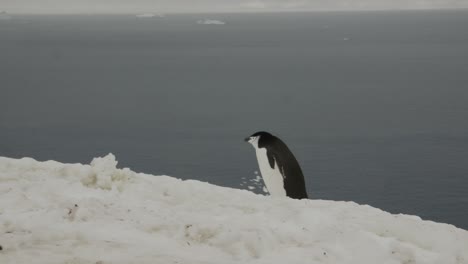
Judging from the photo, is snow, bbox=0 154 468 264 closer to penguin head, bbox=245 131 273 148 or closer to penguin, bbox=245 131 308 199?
penguin, bbox=245 131 308 199

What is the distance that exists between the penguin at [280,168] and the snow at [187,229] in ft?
23.9

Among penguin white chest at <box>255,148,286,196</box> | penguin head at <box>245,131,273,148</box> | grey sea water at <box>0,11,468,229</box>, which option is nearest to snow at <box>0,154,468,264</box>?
penguin white chest at <box>255,148,286,196</box>

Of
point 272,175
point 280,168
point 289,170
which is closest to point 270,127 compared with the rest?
point 272,175

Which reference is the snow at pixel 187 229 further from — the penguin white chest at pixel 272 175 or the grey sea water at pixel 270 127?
the grey sea water at pixel 270 127

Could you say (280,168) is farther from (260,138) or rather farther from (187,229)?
(187,229)

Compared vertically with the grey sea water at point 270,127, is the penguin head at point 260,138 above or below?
above

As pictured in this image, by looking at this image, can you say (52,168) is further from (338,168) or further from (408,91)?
(408,91)

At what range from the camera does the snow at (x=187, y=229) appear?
7.09 m

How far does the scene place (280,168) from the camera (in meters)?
18.5

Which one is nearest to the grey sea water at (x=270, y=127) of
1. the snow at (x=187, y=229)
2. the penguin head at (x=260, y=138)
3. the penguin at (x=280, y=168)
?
the penguin head at (x=260, y=138)

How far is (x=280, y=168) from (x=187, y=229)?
1076 centimetres

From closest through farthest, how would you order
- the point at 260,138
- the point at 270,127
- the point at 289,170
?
the point at 289,170, the point at 260,138, the point at 270,127

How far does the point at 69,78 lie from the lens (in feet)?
599

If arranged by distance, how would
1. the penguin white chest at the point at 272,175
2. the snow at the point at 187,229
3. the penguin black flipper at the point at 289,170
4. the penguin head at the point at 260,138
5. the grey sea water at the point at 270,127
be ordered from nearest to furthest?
the snow at the point at 187,229, the penguin black flipper at the point at 289,170, the penguin white chest at the point at 272,175, the penguin head at the point at 260,138, the grey sea water at the point at 270,127
